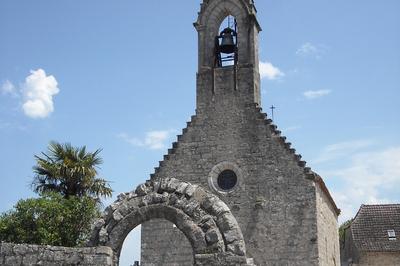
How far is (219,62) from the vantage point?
2428cm

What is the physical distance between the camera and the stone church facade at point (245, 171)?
20.8 m

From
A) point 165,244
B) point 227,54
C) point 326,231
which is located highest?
point 227,54

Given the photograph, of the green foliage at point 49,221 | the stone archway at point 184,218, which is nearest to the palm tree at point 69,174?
the green foliage at point 49,221

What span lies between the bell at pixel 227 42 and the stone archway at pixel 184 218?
15.0 m

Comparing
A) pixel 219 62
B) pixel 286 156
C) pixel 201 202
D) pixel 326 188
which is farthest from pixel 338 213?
pixel 201 202

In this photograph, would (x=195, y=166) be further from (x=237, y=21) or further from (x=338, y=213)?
(x=338, y=213)

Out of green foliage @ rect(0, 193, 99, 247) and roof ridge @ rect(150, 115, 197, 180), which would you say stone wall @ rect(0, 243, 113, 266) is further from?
roof ridge @ rect(150, 115, 197, 180)

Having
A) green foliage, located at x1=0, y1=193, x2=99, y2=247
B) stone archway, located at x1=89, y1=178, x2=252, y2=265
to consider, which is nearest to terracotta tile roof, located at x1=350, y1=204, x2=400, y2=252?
green foliage, located at x1=0, y1=193, x2=99, y2=247

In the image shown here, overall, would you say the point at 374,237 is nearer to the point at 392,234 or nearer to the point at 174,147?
the point at 392,234

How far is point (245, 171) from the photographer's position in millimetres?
21859

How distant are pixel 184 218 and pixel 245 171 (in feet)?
41.4

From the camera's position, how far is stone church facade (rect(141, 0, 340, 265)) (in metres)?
20.8

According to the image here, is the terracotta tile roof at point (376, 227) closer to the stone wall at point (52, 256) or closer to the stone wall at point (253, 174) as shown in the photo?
the stone wall at point (253, 174)

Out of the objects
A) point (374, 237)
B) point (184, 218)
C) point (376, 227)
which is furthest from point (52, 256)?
point (376, 227)
